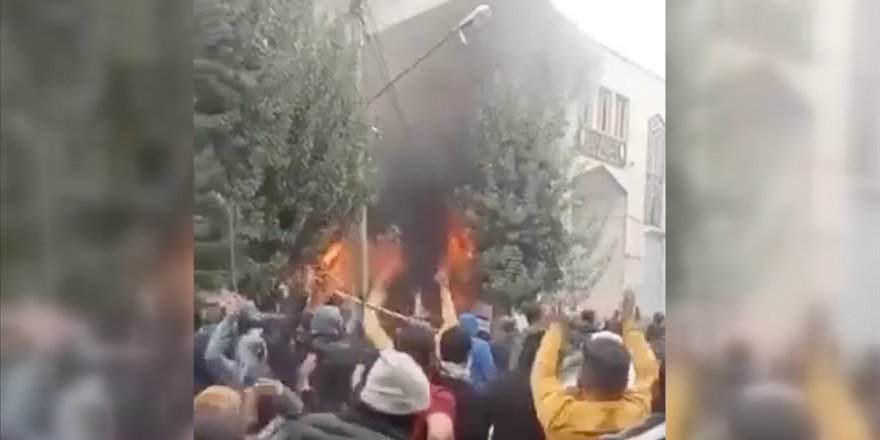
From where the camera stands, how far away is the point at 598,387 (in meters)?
1.21

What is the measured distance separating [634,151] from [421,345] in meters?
0.36

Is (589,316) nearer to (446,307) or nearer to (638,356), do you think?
(638,356)

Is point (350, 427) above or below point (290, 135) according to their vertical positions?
below

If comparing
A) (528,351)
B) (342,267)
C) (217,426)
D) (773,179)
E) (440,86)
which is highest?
(440,86)

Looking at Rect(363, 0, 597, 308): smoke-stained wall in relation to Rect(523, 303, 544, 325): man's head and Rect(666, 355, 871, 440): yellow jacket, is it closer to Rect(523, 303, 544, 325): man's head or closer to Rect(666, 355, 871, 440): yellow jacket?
Rect(523, 303, 544, 325): man's head

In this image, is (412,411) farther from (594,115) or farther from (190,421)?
(594,115)

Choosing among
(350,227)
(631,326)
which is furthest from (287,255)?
(631,326)

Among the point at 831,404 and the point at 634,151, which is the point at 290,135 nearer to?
the point at 634,151

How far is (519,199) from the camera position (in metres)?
1.21

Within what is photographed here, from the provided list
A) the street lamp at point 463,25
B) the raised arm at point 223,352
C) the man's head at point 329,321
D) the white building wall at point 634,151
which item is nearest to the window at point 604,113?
the white building wall at point 634,151

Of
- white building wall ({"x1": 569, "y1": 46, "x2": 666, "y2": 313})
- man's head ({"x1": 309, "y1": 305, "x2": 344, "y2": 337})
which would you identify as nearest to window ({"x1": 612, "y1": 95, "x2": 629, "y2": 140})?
white building wall ({"x1": 569, "y1": 46, "x2": 666, "y2": 313})

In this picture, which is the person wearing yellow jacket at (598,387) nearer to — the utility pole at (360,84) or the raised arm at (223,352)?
the utility pole at (360,84)

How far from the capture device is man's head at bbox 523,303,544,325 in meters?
1.21

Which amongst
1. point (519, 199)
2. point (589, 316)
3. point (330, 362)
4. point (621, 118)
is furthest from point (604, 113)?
point (330, 362)
